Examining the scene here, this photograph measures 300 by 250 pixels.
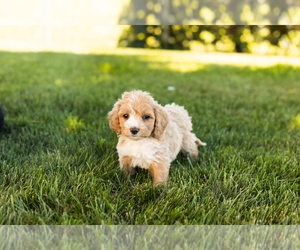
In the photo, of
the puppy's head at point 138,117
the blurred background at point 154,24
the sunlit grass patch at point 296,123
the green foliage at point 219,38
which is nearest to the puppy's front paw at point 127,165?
the puppy's head at point 138,117

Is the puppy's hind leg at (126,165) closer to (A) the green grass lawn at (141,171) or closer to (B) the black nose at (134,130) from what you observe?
(A) the green grass lawn at (141,171)

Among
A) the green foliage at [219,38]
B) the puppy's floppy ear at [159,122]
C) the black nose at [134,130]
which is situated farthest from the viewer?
the green foliage at [219,38]

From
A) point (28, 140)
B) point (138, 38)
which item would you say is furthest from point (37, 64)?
point (138, 38)

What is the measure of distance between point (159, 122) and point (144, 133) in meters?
0.17

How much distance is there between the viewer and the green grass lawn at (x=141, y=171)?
6.23 ft

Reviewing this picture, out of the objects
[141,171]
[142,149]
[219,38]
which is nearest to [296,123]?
[141,171]

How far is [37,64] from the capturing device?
7.94m

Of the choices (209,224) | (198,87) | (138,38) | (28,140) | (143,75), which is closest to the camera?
(209,224)

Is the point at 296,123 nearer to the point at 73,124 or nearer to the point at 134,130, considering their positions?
the point at 134,130

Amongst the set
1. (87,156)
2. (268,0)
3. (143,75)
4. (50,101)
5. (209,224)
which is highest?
(268,0)

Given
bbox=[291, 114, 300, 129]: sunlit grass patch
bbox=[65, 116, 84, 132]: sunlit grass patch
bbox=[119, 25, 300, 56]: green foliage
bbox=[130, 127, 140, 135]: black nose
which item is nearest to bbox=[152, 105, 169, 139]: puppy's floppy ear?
bbox=[130, 127, 140, 135]: black nose

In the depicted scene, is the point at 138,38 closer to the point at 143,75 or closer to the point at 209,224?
the point at 143,75

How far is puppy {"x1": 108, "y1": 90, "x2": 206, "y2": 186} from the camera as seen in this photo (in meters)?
2.18

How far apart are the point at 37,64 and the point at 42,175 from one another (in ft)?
21.6
